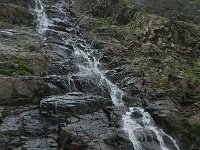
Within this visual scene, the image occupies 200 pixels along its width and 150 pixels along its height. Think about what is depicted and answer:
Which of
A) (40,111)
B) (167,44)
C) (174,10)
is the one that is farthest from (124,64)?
(174,10)

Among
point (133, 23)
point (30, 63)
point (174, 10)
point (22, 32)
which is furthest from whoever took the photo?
point (174, 10)

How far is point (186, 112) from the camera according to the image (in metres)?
24.8

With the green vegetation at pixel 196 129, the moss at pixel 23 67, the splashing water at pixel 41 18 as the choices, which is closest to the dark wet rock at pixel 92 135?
the green vegetation at pixel 196 129

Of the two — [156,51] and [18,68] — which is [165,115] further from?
[18,68]

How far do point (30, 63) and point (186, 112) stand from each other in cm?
1136

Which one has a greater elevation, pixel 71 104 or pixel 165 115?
pixel 71 104

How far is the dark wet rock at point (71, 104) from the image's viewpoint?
2170 centimetres

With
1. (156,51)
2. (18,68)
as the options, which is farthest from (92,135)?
(156,51)

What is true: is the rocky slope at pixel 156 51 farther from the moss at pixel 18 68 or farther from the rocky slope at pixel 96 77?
the moss at pixel 18 68

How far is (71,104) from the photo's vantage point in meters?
22.1

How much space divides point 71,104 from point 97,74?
7.31 metres

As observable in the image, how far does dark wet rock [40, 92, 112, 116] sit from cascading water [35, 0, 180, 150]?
1966 millimetres

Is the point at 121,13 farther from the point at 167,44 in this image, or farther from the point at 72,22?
the point at 167,44

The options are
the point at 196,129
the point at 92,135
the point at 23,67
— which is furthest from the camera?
the point at 23,67
